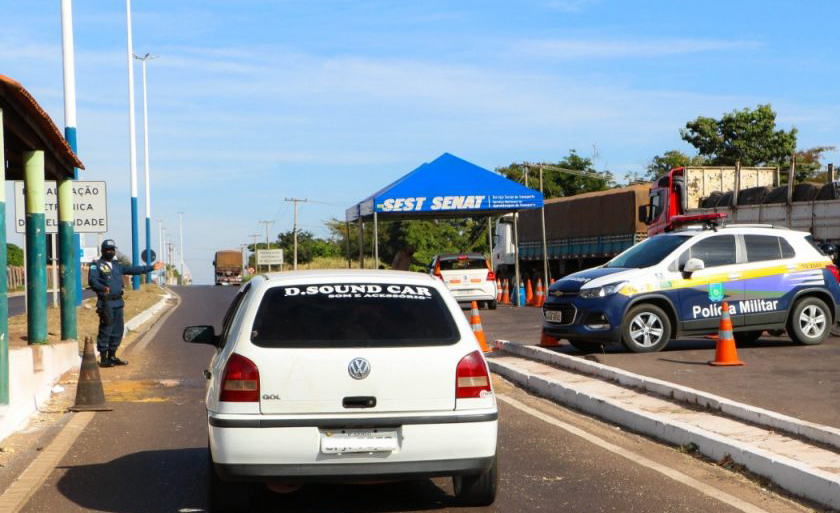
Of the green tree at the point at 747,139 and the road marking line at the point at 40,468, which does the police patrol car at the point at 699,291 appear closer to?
the road marking line at the point at 40,468

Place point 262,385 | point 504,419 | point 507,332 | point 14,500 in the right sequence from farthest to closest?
point 507,332 → point 504,419 → point 14,500 → point 262,385

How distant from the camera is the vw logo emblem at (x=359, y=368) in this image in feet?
19.8

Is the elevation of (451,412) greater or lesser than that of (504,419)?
greater

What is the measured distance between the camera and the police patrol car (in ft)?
47.7

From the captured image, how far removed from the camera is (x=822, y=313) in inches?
611

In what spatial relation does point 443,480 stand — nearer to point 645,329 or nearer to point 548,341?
point 645,329

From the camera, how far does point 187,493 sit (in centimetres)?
716

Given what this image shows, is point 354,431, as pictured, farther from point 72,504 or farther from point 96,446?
point 96,446

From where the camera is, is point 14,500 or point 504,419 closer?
point 14,500

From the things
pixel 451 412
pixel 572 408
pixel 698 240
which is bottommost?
pixel 572 408

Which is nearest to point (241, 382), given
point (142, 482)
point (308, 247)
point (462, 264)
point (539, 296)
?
point (142, 482)

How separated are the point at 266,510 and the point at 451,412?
1.44 meters

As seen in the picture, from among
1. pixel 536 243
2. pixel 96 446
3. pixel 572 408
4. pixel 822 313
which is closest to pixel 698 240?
pixel 822 313

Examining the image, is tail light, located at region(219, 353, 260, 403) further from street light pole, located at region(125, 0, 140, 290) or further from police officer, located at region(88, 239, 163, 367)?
street light pole, located at region(125, 0, 140, 290)
